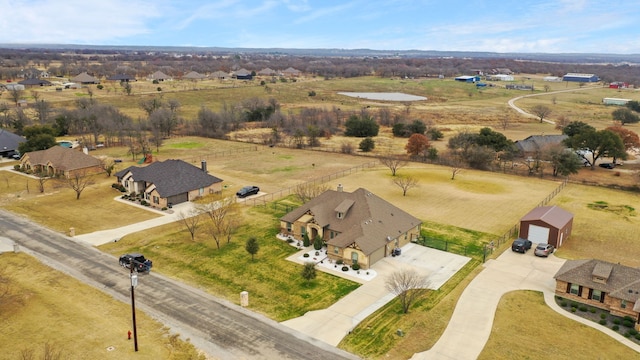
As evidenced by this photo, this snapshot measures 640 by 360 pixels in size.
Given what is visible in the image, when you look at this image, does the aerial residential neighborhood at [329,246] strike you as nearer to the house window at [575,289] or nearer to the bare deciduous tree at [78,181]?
the house window at [575,289]

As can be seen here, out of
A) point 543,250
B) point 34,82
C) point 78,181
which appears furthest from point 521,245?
point 34,82

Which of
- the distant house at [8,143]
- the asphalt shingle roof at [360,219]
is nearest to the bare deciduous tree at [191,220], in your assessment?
the asphalt shingle roof at [360,219]

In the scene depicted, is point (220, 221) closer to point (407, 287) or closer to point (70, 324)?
point (70, 324)

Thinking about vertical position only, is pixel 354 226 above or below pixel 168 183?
below

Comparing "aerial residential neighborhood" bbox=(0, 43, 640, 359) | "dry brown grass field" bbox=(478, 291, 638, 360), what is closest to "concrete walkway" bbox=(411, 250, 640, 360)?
"aerial residential neighborhood" bbox=(0, 43, 640, 359)

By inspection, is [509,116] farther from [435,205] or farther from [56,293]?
[56,293]

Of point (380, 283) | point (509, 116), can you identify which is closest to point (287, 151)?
point (380, 283)
